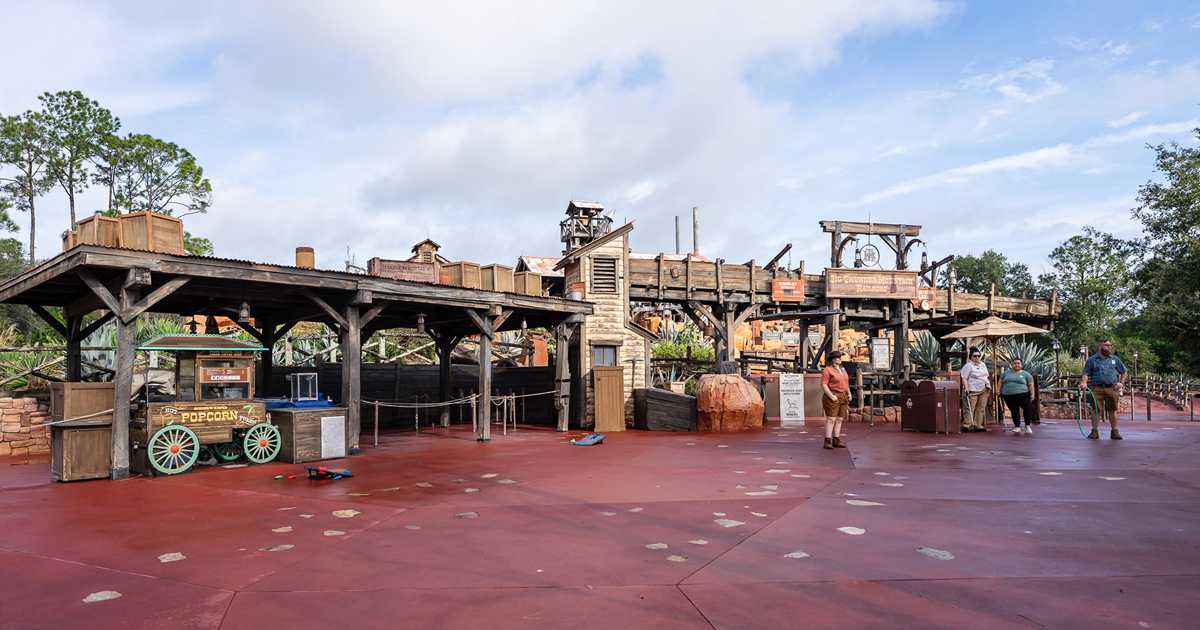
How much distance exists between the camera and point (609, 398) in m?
17.3

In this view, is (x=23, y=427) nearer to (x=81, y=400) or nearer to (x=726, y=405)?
(x=81, y=400)

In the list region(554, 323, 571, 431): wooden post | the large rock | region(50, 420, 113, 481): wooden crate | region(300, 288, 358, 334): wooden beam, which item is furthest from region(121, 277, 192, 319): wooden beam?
the large rock

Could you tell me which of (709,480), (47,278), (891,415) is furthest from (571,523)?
(891,415)

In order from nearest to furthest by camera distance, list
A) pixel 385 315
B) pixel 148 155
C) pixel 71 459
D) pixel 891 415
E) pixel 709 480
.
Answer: pixel 709 480
pixel 71 459
pixel 385 315
pixel 891 415
pixel 148 155

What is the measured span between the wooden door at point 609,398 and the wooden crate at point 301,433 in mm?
6881

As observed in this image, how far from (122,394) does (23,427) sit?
547cm


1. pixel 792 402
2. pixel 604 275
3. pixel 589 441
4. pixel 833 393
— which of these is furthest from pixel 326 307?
pixel 792 402

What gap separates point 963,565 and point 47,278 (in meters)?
11.0

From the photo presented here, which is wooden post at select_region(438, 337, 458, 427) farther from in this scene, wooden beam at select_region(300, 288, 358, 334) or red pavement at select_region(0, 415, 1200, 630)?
red pavement at select_region(0, 415, 1200, 630)

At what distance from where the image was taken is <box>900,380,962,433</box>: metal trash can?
45.8ft

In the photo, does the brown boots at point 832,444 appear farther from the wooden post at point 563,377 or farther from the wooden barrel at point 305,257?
the wooden barrel at point 305,257

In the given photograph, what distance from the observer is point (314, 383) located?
12.4 metres

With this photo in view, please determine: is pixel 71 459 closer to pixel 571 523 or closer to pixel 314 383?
pixel 314 383

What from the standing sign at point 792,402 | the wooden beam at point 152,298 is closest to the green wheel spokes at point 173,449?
the wooden beam at point 152,298
